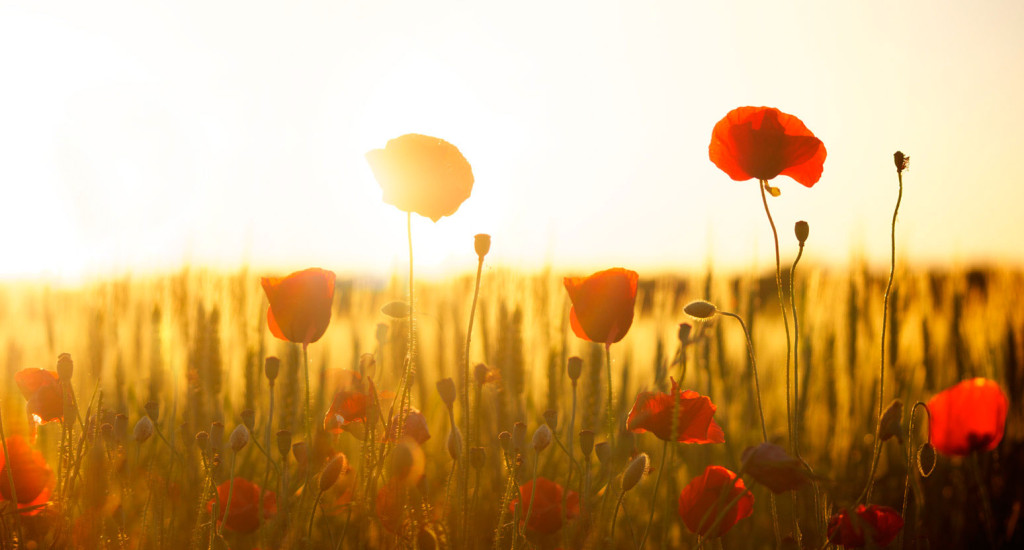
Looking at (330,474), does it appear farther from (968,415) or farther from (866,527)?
(968,415)

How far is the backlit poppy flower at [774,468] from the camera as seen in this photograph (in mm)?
908

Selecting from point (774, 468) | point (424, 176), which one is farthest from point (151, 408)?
point (774, 468)

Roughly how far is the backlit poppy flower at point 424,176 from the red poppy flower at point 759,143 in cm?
42

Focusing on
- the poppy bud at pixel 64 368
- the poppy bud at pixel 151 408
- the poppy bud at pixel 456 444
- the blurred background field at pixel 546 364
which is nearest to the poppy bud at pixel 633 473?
the poppy bud at pixel 456 444

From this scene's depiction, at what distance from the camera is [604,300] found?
4.08ft

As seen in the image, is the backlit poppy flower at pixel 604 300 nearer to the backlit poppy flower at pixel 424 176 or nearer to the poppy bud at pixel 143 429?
the backlit poppy flower at pixel 424 176

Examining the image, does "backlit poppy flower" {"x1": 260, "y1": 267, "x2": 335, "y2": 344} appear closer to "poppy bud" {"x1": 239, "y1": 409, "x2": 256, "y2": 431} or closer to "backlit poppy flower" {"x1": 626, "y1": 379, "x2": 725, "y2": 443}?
"poppy bud" {"x1": 239, "y1": 409, "x2": 256, "y2": 431}

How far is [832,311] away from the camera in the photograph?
108 inches

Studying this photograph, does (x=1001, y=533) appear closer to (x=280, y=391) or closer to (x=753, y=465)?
(x=753, y=465)

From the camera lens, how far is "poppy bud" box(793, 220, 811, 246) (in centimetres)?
118

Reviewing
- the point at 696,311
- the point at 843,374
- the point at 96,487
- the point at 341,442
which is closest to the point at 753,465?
the point at 696,311

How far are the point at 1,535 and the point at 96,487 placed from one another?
0.20 metres

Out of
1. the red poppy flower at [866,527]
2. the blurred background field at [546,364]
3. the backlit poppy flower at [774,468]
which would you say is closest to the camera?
the backlit poppy flower at [774,468]

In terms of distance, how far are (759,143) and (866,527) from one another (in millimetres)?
590
